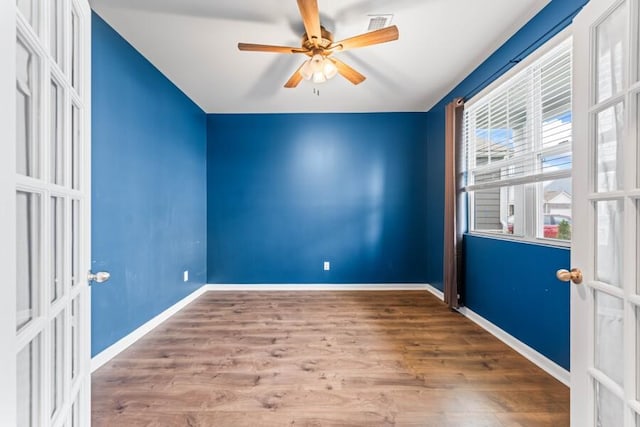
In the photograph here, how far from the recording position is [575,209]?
3.55 feet

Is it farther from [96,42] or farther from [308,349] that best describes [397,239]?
[96,42]

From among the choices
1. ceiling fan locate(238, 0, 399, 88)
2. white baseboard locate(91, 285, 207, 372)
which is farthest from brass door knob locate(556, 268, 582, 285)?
white baseboard locate(91, 285, 207, 372)

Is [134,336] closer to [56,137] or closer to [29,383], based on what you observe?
[29,383]

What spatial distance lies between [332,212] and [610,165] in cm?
295

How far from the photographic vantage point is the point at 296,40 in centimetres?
219

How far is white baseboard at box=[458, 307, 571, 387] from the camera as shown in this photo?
67.8 inches

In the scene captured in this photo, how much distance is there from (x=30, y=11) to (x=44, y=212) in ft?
1.69

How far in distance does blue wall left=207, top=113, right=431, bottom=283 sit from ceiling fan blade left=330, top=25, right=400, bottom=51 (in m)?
1.85

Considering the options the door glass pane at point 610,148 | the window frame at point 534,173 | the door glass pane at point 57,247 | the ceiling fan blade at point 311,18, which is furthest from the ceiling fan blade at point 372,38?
the door glass pane at point 57,247

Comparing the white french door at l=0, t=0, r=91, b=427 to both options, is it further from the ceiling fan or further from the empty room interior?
→ the ceiling fan

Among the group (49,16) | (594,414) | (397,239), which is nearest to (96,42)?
(49,16)

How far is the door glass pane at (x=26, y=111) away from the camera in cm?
63

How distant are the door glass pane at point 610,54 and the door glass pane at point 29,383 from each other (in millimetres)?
1898

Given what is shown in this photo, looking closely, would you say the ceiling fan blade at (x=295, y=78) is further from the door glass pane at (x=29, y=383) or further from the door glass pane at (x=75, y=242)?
the door glass pane at (x=29, y=383)
